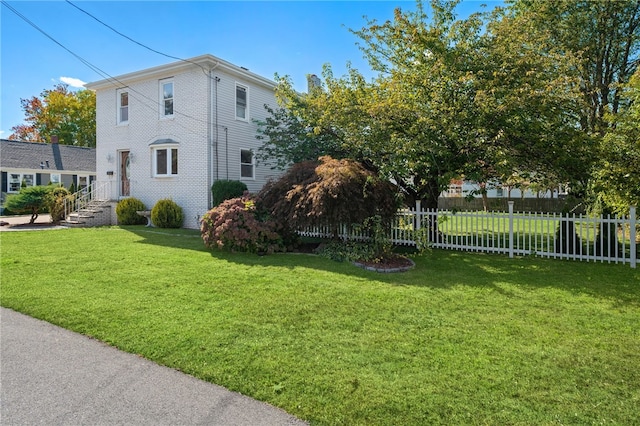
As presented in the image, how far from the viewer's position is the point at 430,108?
28.7ft

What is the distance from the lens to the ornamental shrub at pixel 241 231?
8812 mm

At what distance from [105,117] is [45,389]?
16762mm

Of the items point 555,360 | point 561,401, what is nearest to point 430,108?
point 555,360

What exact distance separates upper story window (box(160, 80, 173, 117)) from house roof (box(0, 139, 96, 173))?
51.0 feet

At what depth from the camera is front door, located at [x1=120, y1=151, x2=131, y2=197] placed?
53.9 feet

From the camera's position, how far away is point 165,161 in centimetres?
1514

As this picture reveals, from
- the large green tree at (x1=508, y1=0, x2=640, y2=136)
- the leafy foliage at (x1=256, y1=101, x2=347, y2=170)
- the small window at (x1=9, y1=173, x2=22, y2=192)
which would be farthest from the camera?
the small window at (x1=9, y1=173, x2=22, y2=192)

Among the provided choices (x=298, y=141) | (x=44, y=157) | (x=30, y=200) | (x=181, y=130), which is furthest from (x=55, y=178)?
(x=298, y=141)

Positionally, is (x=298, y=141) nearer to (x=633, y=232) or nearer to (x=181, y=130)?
(x=181, y=130)

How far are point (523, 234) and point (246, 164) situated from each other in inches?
432

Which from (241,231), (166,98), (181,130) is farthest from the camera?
(166,98)

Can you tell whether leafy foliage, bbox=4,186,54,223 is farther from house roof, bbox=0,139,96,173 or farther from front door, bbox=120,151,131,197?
house roof, bbox=0,139,96,173

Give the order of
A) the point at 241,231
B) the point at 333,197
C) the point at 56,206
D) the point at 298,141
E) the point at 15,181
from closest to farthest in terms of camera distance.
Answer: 1. the point at 333,197
2. the point at 241,231
3. the point at 298,141
4. the point at 56,206
5. the point at 15,181

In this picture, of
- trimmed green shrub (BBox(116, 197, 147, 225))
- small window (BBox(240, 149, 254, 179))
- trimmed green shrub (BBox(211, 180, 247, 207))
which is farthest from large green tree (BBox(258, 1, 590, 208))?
trimmed green shrub (BBox(116, 197, 147, 225))
